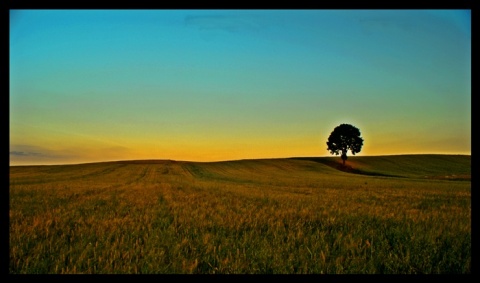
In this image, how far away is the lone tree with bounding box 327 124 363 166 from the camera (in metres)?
74.2

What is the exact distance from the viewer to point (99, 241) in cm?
591

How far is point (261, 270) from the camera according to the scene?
14.6ft

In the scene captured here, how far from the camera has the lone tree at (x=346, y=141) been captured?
74250 millimetres

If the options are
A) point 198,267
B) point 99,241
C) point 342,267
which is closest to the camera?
point 342,267

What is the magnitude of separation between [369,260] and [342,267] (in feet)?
2.48

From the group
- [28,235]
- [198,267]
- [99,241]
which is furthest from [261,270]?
[28,235]

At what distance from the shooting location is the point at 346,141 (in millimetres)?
74188
